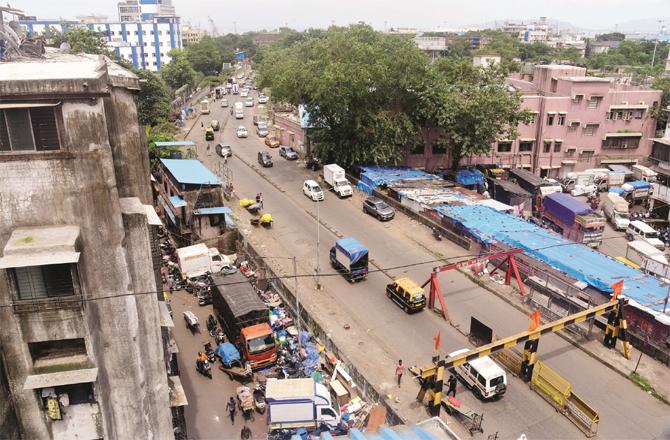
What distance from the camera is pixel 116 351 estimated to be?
13.9 m

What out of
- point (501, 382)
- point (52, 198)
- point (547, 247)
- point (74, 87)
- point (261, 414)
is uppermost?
point (74, 87)

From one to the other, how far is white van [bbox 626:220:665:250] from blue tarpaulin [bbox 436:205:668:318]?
11.9m

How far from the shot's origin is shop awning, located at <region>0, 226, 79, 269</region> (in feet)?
38.4

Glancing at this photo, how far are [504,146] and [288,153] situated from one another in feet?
79.2

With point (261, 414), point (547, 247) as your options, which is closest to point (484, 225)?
point (547, 247)

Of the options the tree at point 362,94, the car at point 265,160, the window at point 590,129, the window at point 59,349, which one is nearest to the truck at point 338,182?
the tree at point 362,94

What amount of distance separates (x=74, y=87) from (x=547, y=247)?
27111mm

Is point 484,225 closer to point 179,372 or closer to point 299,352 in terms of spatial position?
point 299,352

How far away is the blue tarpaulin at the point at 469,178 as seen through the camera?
50188 mm

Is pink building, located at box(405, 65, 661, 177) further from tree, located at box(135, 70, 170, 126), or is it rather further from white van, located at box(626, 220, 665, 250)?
tree, located at box(135, 70, 170, 126)

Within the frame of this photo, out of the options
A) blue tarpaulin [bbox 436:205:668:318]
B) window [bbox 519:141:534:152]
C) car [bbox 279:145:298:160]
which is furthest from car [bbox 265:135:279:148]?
blue tarpaulin [bbox 436:205:668:318]

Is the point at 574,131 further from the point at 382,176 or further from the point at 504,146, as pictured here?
the point at 382,176

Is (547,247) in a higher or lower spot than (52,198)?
lower

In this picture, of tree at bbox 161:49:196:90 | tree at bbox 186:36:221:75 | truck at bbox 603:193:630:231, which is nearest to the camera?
truck at bbox 603:193:630:231
